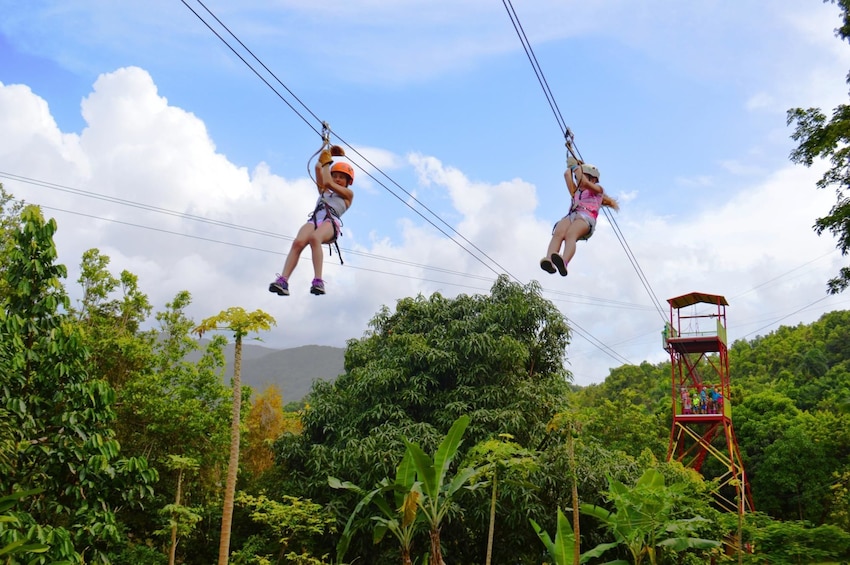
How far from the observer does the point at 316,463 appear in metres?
12.9

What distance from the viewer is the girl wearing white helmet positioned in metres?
6.53

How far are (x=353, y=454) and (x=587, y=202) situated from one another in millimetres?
7074

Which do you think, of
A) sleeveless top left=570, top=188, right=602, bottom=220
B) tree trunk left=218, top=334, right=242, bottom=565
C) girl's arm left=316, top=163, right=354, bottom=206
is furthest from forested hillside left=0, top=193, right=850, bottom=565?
girl's arm left=316, top=163, right=354, bottom=206

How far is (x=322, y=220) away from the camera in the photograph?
20.6 ft

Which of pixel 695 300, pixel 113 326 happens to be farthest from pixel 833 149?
pixel 113 326

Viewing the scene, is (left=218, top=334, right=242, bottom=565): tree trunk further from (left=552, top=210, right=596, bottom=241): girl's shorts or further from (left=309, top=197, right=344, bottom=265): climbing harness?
(left=552, top=210, right=596, bottom=241): girl's shorts

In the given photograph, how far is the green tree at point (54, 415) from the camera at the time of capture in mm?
7793

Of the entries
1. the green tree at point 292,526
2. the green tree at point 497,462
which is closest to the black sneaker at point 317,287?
the green tree at point 497,462

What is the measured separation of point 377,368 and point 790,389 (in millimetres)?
23098

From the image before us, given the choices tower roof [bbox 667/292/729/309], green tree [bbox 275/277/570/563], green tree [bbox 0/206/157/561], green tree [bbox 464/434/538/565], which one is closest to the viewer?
green tree [bbox 0/206/157/561]

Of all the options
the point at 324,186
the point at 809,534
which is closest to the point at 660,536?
the point at 809,534

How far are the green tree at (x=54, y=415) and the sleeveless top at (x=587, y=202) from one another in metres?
5.77

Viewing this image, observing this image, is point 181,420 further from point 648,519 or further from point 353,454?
point 648,519

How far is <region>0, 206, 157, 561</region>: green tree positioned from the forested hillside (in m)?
0.03
